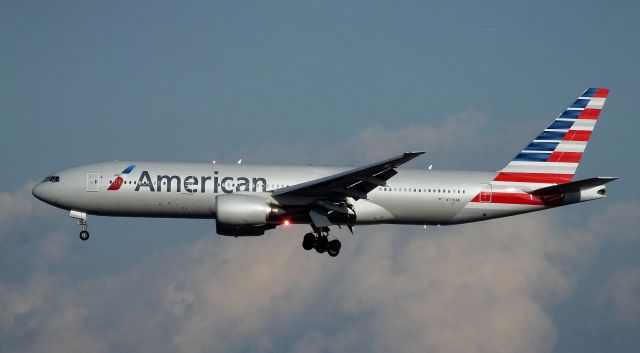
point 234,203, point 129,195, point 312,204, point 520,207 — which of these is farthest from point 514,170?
point 129,195

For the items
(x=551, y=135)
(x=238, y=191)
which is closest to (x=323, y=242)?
(x=238, y=191)

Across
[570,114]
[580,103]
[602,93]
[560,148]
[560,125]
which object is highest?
[602,93]

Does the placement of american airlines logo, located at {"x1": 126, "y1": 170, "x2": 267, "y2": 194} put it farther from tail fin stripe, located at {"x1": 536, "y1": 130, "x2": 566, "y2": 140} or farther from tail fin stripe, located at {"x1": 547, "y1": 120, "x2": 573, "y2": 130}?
tail fin stripe, located at {"x1": 547, "y1": 120, "x2": 573, "y2": 130}

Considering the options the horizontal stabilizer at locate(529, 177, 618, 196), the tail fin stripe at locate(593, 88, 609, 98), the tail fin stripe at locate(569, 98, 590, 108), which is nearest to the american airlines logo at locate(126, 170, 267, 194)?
the horizontal stabilizer at locate(529, 177, 618, 196)

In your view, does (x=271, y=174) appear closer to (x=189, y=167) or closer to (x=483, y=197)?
(x=189, y=167)

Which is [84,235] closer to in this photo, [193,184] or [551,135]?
[193,184]

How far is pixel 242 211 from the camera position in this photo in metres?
49.7

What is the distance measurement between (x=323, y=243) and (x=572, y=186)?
12354 millimetres

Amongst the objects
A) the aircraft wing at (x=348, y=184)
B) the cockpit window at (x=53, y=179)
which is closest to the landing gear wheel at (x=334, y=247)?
the aircraft wing at (x=348, y=184)

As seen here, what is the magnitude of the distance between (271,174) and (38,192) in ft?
37.7

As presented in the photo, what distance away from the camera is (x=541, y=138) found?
5738 centimetres

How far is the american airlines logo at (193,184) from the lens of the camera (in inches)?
2015

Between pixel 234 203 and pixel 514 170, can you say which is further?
pixel 514 170

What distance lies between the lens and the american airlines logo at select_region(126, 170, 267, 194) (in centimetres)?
5119
